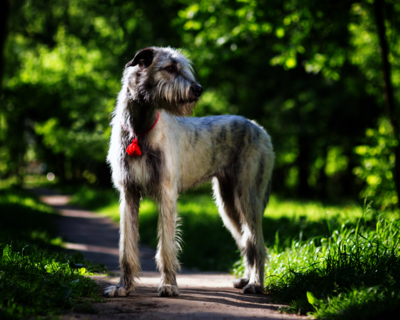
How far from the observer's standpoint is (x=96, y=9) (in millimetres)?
14562

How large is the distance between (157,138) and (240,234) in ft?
6.46

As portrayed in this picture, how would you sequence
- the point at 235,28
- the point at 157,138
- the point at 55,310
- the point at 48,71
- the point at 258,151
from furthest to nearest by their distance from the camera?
1. the point at 48,71
2. the point at 235,28
3. the point at 258,151
4. the point at 157,138
5. the point at 55,310

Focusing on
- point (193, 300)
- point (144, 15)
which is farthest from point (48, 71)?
point (193, 300)

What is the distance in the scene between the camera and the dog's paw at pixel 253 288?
4.63 meters

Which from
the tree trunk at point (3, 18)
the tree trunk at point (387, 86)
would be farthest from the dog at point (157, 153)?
the tree trunk at point (387, 86)

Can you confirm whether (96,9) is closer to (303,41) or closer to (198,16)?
(198,16)

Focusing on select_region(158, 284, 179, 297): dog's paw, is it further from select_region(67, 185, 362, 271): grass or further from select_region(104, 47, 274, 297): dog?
select_region(67, 185, 362, 271): grass

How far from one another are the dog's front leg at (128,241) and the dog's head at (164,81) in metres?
1.03

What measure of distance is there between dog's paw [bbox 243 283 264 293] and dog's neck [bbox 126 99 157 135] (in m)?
2.13

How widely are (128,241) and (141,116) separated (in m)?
1.36

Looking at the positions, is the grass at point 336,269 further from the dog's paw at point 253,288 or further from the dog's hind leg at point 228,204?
the dog's hind leg at point 228,204

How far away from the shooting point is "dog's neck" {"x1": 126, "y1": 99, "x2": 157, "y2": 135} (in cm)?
439

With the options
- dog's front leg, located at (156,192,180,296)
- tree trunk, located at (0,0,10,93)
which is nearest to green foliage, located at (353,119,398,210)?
dog's front leg, located at (156,192,180,296)

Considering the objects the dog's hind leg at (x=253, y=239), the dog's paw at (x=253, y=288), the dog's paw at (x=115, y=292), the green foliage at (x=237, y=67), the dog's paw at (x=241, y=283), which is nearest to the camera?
the dog's paw at (x=115, y=292)
